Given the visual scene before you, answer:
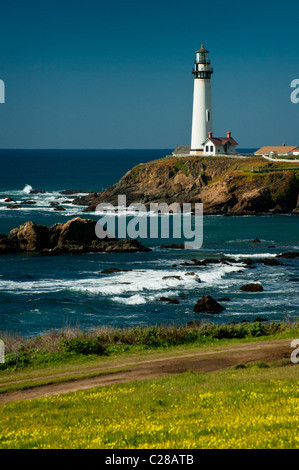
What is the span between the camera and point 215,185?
89.2 metres

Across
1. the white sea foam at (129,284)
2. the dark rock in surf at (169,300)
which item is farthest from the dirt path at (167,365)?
the white sea foam at (129,284)

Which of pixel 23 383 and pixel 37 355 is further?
pixel 37 355

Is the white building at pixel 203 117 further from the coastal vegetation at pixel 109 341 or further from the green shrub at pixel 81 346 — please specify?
the green shrub at pixel 81 346

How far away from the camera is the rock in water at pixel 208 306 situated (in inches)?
1429

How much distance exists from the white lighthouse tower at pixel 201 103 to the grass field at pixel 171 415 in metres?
90.5

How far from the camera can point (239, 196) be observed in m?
86.8

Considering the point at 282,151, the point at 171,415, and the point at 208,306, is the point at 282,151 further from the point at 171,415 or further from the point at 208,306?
the point at 171,415

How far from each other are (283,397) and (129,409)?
344cm

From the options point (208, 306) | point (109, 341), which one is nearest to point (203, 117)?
point (208, 306)

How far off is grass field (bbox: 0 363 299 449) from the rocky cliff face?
226ft

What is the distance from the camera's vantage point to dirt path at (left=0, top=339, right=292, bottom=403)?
17.8 m

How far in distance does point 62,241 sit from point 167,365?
130 feet
